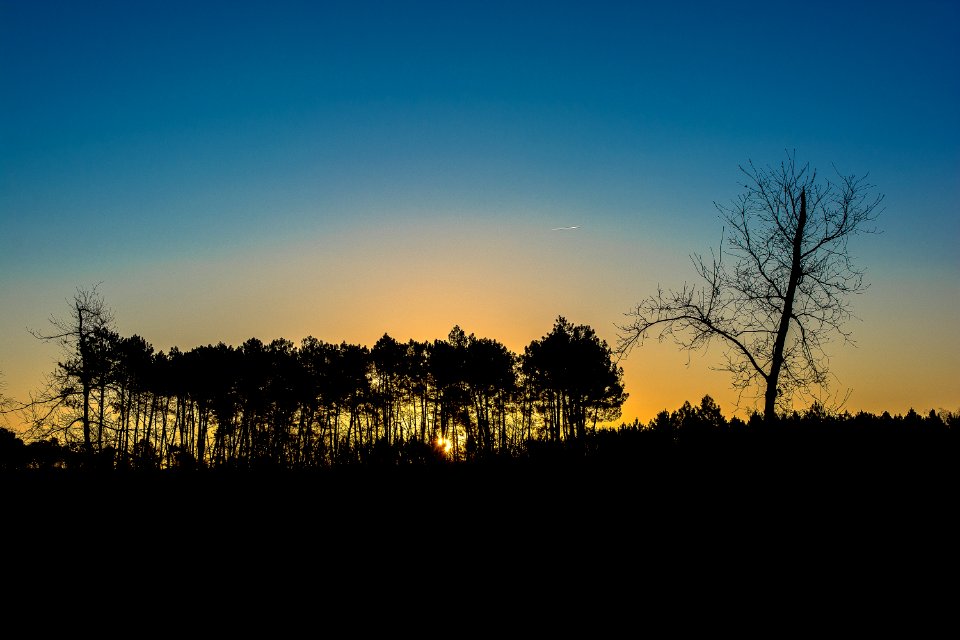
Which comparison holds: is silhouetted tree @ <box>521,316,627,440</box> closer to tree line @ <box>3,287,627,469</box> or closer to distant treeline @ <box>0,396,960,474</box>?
tree line @ <box>3,287,627,469</box>

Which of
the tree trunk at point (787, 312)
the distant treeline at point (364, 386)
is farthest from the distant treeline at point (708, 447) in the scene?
the distant treeline at point (364, 386)

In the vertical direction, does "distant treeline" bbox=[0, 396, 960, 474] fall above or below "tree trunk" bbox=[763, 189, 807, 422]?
below

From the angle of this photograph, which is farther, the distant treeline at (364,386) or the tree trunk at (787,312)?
the distant treeline at (364,386)

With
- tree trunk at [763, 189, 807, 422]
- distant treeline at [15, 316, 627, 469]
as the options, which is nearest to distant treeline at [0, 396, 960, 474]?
tree trunk at [763, 189, 807, 422]

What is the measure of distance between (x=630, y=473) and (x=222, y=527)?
5.40 meters

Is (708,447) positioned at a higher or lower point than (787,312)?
lower

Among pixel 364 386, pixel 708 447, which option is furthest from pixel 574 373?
pixel 708 447

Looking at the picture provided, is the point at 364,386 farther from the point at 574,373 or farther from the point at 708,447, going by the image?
the point at 708,447

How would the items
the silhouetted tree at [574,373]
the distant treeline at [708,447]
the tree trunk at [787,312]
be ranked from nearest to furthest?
the distant treeline at [708,447]
the tree trunk at [787,312]
the silhouetted tree at [574,373]

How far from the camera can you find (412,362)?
55281 millimetres

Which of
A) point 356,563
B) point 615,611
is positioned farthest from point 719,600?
point 356,563

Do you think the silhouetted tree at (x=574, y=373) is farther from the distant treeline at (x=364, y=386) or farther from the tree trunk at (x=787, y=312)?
the tree trunk at (x=787, y=312)

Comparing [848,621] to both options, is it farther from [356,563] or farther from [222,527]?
[222,527]

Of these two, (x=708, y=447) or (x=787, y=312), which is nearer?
(x=708, y=447)
